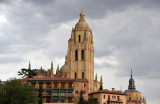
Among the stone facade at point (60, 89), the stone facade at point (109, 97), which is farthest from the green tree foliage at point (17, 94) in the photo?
the stone facade at point (109, 97)

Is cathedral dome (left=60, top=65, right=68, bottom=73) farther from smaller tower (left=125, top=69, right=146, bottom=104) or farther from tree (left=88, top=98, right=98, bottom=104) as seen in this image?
tree (left=88, top=98, right=98, bottom=104)

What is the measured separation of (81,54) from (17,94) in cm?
5252

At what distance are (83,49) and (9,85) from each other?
49.4m

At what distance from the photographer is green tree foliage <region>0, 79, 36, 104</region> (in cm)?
9544

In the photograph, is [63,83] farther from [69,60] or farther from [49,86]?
[69,60]

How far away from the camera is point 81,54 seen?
146m

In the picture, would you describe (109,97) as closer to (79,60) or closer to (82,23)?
(79,60)

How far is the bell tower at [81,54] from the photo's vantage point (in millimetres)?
143750

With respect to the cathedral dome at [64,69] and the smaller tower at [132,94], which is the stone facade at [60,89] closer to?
the cathedral dome at [64,69]

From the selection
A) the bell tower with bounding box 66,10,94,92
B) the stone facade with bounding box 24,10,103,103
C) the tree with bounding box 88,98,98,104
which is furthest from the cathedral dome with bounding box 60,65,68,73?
the tree with bounding box 88,98,98,104

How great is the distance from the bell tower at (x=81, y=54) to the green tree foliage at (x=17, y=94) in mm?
45513

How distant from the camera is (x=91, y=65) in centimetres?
14662

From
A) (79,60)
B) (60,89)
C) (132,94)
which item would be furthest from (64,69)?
(60,89)

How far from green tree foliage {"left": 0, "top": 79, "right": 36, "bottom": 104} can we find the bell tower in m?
45.5
